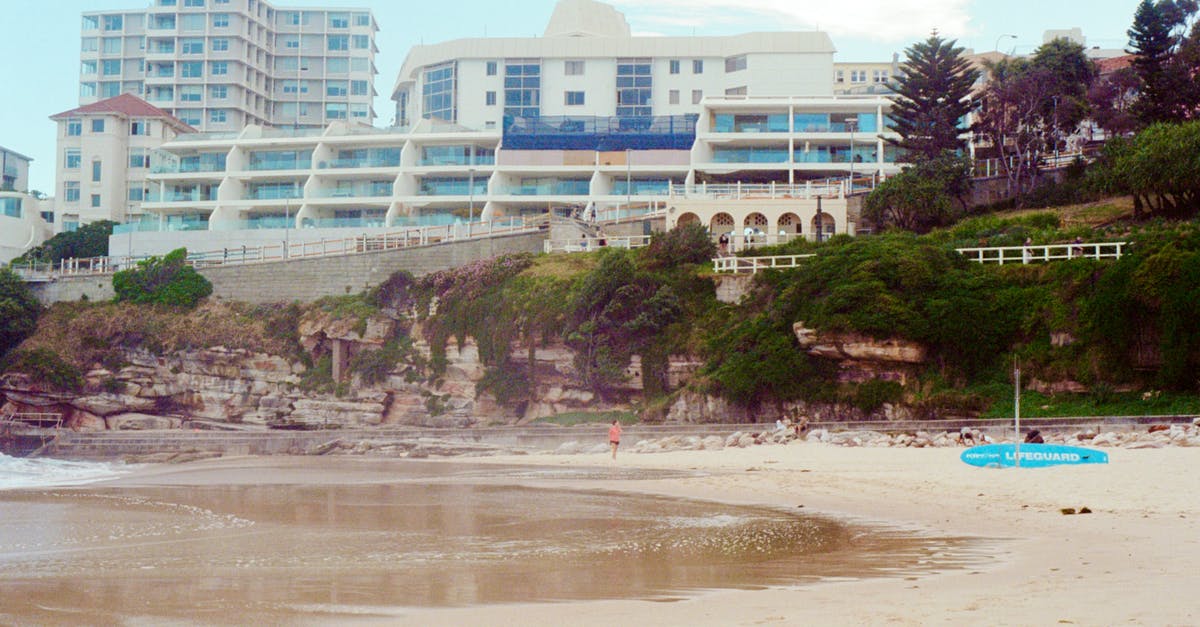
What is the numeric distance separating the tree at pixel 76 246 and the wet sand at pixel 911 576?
46.5 m

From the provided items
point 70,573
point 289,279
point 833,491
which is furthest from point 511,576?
point 289,279

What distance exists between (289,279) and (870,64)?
209ft

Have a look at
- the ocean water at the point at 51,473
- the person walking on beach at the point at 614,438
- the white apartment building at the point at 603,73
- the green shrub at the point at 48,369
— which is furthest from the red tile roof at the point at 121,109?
the person walking on beach at the point at 614,438

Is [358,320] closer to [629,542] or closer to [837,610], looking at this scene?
[629,542]

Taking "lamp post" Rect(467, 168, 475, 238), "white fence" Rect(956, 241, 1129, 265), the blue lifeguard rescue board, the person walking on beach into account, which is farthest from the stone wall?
the blue lifeguard rescue board

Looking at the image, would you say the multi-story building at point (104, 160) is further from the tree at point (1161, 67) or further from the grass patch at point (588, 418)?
the tree at point (1161, 67)

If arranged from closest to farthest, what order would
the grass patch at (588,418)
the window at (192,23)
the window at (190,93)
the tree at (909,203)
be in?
the grass patch at (588,418) < the tree at (909,203) < the window at (192,23) < the window at (190,93)

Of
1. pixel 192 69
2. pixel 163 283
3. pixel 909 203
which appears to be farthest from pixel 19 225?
pixel 909 203

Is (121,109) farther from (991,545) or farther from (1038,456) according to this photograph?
(991,545)

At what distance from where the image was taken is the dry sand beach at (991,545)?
841cm

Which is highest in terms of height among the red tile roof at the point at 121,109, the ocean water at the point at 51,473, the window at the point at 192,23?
the window at the point at 192,23

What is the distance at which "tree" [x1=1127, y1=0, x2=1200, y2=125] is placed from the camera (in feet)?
140

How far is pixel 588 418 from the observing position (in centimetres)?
3669

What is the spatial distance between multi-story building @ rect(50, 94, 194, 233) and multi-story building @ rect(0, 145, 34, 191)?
450 inches
